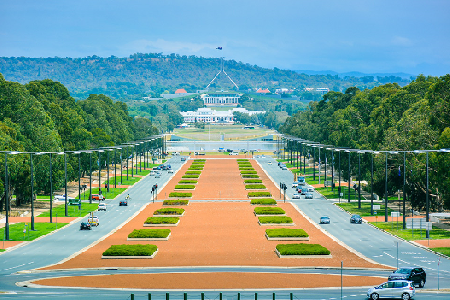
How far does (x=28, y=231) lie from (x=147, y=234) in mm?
16533

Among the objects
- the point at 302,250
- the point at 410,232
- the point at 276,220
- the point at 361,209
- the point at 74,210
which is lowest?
the point at 361,209

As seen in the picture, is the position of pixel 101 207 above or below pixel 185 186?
below

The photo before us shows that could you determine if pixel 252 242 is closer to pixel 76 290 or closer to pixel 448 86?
pixel 76 290

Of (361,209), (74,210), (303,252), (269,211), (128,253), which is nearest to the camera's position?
(128,253)

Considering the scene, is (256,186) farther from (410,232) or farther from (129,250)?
(129,250)

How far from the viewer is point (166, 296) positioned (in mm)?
48500

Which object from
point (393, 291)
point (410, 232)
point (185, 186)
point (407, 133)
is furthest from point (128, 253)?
point (185, 186)

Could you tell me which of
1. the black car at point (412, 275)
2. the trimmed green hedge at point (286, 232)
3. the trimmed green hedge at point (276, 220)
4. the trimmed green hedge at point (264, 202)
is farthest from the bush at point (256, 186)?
the black car at point (412, 275)

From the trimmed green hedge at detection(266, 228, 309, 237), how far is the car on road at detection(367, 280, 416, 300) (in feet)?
98.8

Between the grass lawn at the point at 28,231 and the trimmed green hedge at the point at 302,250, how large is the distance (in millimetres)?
31403

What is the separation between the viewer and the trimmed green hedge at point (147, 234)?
8044 centimetres

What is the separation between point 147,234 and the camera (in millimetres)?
81062

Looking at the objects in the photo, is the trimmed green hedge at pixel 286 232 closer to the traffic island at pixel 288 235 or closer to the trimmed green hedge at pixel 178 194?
the traffic island at pixel 288 235

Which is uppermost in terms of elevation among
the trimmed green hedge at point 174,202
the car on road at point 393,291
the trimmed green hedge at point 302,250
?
the car on road at point 393,291
